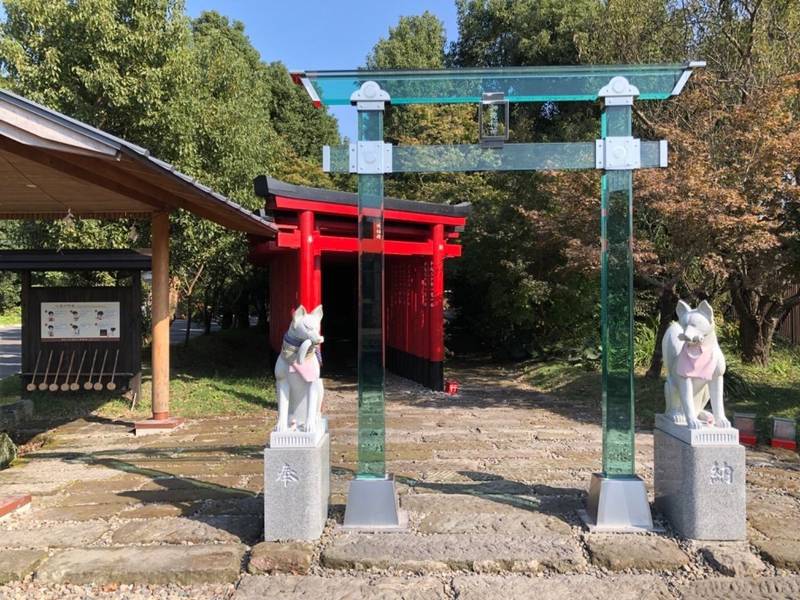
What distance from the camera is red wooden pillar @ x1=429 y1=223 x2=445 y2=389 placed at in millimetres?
10836

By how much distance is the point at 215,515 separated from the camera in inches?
186

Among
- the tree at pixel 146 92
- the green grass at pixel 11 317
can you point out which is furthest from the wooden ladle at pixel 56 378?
the green grass at pixel 11 317

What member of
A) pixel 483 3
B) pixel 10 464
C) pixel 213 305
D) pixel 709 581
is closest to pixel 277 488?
pixel 709 581

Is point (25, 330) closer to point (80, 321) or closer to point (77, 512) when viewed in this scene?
point (80, 321)

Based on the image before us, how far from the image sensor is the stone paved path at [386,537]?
369cm

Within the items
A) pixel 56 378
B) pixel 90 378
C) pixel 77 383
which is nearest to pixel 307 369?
pixel 90 378

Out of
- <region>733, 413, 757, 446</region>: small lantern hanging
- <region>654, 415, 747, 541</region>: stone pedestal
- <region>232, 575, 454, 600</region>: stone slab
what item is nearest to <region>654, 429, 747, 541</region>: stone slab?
<region>654, 415, 747, 541</region>: stone pedestal

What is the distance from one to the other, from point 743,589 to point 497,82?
377cm

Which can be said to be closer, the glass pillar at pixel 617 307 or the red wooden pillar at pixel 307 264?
the glass pillar at pixel 617 307

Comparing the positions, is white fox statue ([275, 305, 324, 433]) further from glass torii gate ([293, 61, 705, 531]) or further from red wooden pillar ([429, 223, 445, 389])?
red wooden pillar ([429, 223, 445, 389])

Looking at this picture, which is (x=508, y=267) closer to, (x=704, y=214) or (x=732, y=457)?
(x=704, y=214)

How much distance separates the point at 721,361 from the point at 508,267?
928 cm

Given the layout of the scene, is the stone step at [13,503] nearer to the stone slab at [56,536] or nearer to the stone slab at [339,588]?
the stone slab at [56,536]

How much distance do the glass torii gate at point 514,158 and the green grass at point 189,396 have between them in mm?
5157
